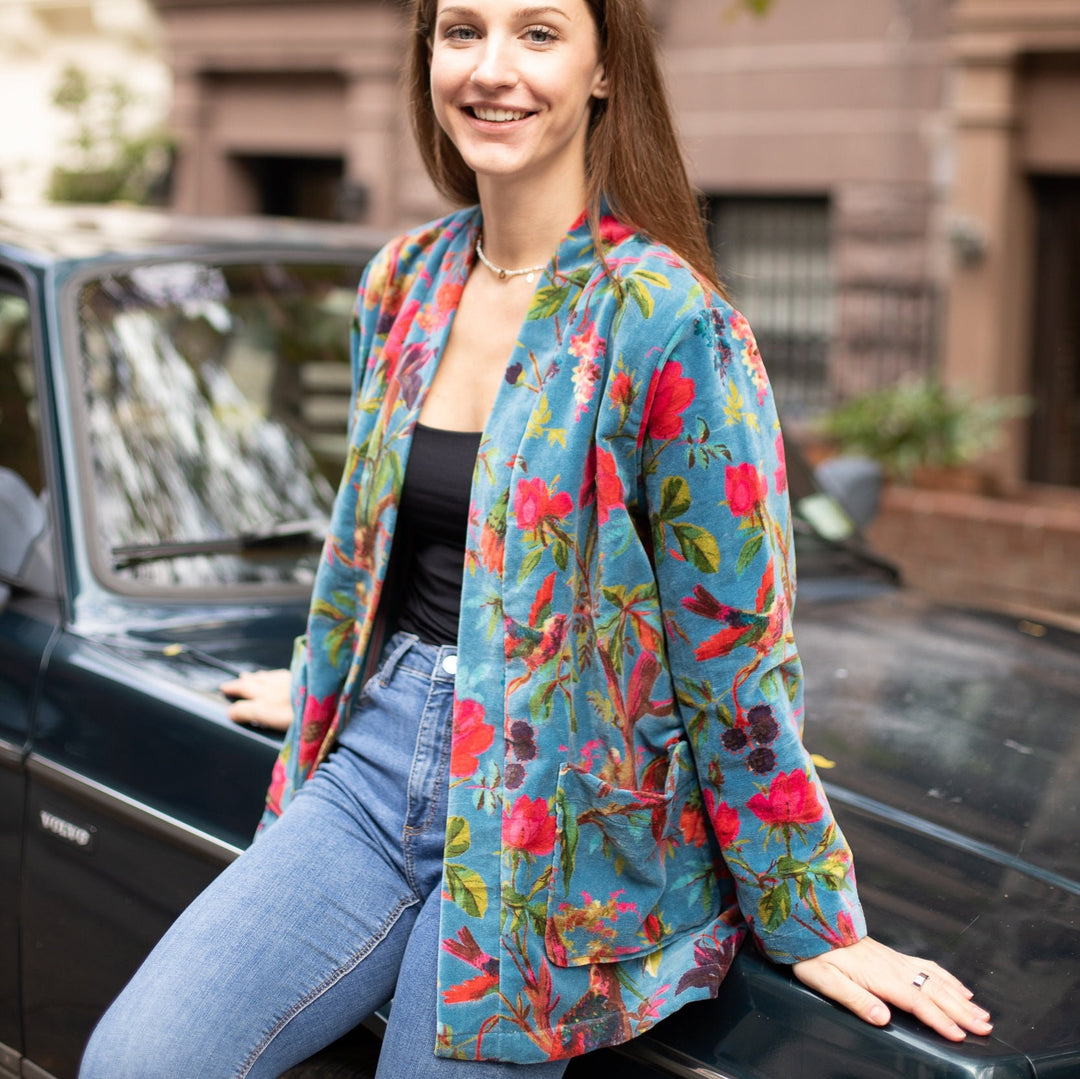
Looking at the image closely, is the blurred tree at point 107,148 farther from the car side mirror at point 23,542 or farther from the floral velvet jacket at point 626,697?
the floral velvet jacket at point 626,697

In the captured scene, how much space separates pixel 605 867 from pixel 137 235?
2189 mm

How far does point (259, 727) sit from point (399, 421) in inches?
22.7

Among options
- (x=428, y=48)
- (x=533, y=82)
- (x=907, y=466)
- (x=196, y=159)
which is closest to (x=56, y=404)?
(x=428, y=48)

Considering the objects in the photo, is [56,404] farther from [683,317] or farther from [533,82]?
[683,317]

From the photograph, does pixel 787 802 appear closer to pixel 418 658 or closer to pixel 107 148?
pixel 418 658

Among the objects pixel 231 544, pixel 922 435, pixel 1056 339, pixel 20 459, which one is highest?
pixel 20 459

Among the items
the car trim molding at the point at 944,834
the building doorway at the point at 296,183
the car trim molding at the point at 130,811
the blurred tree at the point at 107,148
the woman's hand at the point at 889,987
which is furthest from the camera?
the building doorway at the point at 296,183

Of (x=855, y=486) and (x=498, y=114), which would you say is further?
(x=855, y=486)

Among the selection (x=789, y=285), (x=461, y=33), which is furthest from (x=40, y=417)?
(x=789, y=285)

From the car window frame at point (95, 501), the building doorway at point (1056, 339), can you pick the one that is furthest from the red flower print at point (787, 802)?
the building doorway at point (1056, 339)

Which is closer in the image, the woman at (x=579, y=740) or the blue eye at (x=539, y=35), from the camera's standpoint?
the woman at (x=579, y=740)

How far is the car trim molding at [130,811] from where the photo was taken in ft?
7.39

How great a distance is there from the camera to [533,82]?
184cm

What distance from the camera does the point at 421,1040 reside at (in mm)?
1732
